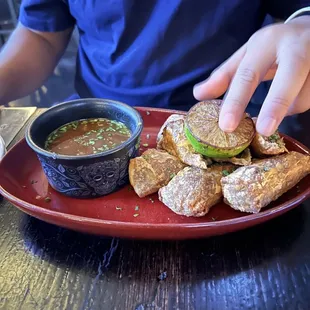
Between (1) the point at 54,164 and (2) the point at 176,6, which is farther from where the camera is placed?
(2) the point at 176,6

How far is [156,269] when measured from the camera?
2.21 ft

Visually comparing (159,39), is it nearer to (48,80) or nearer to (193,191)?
(193,191)

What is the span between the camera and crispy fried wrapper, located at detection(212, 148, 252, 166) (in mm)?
784

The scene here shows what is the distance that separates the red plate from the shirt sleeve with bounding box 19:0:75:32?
0.47 m

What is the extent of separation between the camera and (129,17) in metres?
1.08

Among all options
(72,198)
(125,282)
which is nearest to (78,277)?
(125,282)

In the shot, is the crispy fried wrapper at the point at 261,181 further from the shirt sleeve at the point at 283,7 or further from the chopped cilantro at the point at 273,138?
the shirt sleeve at the point at 283,7

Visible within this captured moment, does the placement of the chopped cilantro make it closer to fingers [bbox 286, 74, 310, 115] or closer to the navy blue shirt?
fingers [bbox 286, 74, 310, 115]

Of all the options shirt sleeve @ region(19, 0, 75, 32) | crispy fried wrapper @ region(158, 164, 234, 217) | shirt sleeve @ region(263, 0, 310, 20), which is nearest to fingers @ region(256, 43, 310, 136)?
crispy fried wrapper @ region(158, 164, 234, 217)

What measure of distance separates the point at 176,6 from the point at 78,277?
2.24ft

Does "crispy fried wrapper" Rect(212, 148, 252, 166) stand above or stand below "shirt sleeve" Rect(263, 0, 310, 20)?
below

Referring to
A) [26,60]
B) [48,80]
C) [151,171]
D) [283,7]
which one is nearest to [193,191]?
[151,171]

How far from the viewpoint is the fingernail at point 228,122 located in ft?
2.34

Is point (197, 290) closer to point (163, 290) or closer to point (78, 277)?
point (163, 290)
